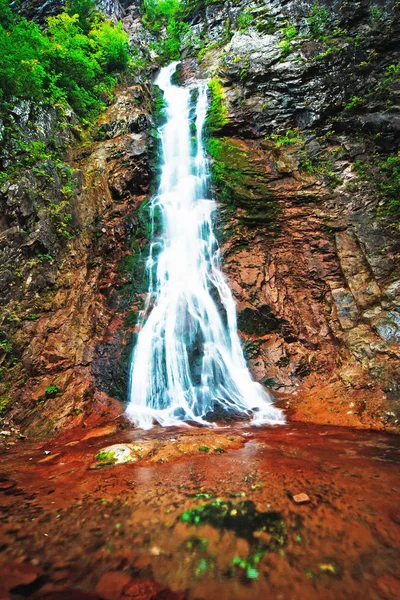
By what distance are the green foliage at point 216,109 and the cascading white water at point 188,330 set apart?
1.57 m

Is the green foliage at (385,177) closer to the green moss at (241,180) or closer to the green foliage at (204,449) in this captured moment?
the green moss at (241,180)

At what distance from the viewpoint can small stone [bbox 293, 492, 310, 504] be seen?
10.5 ft

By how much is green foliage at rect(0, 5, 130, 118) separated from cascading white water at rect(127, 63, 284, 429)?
16.5 ft

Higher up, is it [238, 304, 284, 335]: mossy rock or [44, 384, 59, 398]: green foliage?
[238, 304, 284, 335]: mossy rock

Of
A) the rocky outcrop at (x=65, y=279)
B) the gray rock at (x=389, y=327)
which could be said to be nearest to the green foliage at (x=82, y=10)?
the rocky outcrop at (x=65, y=279)

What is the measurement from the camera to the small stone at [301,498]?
10.5 feet

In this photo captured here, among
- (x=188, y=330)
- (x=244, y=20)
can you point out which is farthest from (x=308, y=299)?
(x=244, y=20)

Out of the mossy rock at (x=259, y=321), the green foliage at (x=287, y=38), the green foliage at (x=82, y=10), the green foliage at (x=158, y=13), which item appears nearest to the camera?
the mossy rock at (x=259, y=321)

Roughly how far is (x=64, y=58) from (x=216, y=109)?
654cm

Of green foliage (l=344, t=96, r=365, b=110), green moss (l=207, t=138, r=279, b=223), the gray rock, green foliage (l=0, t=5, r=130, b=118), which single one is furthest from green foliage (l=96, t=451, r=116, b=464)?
green foliage (l=344, t=96, r=365, b=110)

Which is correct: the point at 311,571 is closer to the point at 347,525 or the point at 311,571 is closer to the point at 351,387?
the point at 347,525

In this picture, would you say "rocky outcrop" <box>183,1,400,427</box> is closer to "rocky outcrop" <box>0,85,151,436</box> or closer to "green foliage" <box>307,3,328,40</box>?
"green foliage" <box>307,3,328,40</box>

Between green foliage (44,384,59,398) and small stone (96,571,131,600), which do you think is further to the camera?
green foliage (44,384,59,398)

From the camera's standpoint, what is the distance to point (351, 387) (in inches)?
274
